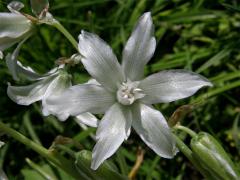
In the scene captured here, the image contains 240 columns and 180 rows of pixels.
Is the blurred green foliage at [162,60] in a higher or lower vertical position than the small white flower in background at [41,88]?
lower

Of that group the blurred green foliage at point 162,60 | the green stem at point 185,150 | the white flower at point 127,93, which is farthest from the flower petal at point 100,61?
the blurred green foliage at point 162,60

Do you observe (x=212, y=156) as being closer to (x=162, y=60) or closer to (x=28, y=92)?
(x=28, y=92)

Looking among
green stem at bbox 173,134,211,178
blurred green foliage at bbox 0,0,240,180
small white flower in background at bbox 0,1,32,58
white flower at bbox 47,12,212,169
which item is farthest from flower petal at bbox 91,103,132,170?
blurred green foliage at bbox 0,0,240,180

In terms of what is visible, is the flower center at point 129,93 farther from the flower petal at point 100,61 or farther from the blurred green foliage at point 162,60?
the blurred green foliage at point 162,60

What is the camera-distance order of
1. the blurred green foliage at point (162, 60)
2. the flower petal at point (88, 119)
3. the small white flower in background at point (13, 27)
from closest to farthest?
1. the small white flower in background at point (13, 27)
2. the flower petal at point (88, 119)
3. the blurred green foliage at point (162, 60)

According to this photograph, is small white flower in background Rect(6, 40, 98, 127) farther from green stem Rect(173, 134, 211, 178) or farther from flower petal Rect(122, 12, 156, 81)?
green stem Rect(173, 134, 211, 178)

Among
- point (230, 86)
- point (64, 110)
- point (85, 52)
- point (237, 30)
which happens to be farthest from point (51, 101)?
point (237, 30)

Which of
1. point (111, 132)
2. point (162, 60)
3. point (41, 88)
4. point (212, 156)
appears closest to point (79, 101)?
point (111, 132)

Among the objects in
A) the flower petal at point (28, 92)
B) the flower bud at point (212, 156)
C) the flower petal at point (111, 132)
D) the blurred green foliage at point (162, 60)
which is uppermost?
the flower petal at point (28, 92)
